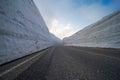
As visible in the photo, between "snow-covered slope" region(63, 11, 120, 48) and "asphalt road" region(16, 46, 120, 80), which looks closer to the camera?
"asphalt road" region(16, 46, 120, 80)

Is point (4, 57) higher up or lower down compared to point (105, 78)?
higher up

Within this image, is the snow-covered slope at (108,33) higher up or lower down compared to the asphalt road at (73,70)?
higher up

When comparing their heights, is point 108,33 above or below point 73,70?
above

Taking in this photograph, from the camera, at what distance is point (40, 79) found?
1.37 metres

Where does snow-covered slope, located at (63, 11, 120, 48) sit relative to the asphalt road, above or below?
above

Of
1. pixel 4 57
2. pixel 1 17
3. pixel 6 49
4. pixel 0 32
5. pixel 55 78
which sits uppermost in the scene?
pixel 1 17

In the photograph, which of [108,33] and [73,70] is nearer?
[73,70]

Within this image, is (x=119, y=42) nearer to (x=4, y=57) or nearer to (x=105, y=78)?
(x=105, y=78)

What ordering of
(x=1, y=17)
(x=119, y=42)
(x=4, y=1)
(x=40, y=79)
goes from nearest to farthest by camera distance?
(x=40, y=79) < (x=1, y=17) < (x=4, y=1) < (x=119, y=42)

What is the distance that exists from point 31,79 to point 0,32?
2194 mm

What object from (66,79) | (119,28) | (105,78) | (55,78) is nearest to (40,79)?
(55,78)

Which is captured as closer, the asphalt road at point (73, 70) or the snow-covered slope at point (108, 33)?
the asphalt road at point (73, 70)

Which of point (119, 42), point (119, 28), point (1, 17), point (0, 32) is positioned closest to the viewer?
point (0, 32)

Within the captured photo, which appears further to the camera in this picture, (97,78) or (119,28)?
(119,28)
